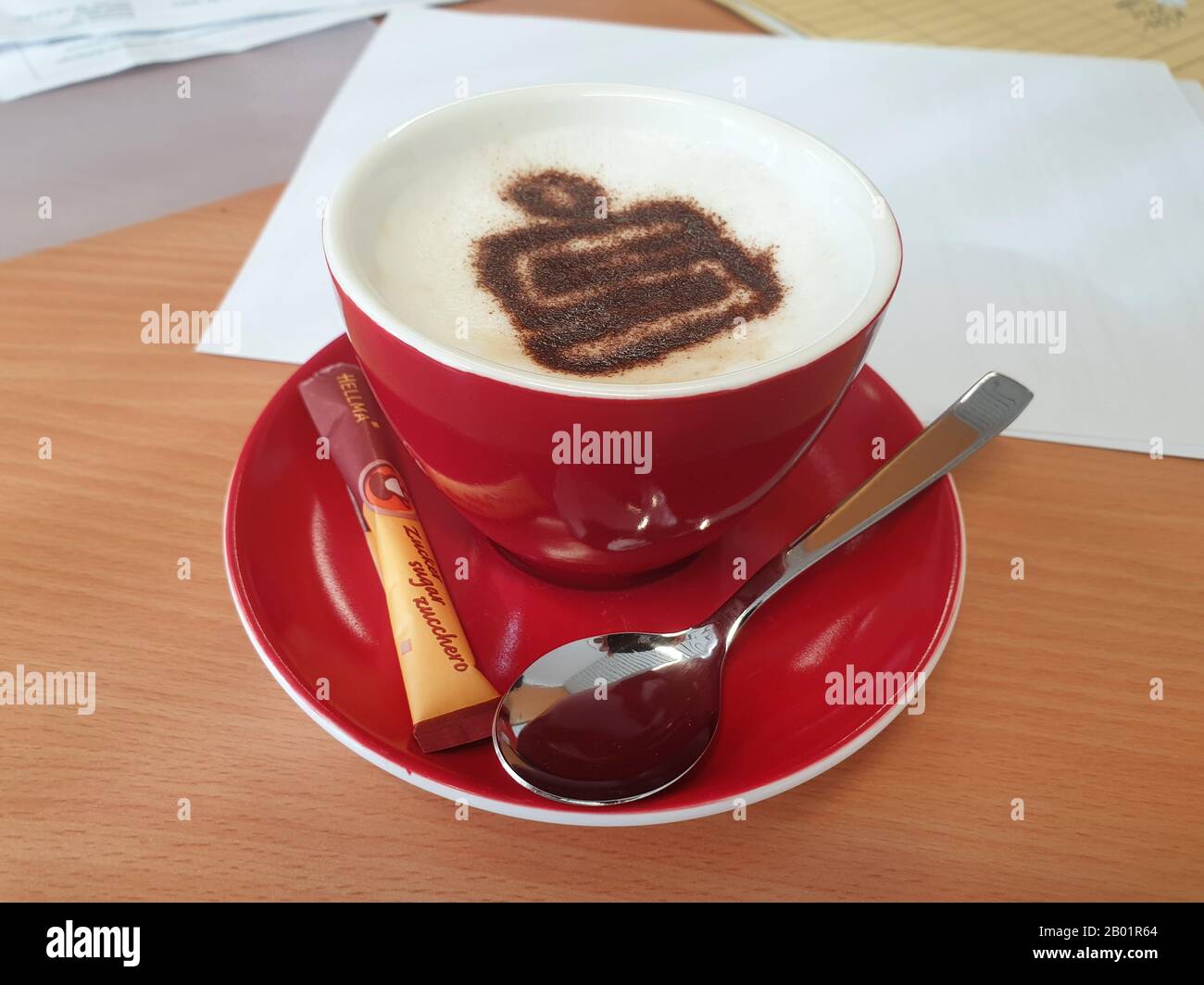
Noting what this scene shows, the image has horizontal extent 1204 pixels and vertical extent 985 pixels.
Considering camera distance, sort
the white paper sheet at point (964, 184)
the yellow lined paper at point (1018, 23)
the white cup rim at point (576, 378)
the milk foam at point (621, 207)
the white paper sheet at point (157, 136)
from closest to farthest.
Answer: the white cup rim at point (576, 378)
the milk foam at point (621, 207)
the white paper sheet at point (964, 184)
the white paper sheet at point (157, 136)
the yellow lined paper at point (1018, 23)

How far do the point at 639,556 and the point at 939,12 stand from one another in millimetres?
1241

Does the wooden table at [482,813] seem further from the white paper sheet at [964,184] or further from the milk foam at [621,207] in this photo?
the milk foam at [621,207]

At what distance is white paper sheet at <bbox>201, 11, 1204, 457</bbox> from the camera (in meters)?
0.86

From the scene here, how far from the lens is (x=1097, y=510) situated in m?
0.74

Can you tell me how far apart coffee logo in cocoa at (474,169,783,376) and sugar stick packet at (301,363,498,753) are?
14 cm

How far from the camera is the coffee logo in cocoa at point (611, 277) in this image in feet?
1.91

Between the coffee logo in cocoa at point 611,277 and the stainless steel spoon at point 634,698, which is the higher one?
the coffee logo in cocoa at point 611,277

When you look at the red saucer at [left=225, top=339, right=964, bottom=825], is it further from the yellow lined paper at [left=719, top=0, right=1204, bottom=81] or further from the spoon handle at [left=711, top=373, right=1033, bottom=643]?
the yellow lined paper at [left=719, top=0, right=1204, bottom=81]

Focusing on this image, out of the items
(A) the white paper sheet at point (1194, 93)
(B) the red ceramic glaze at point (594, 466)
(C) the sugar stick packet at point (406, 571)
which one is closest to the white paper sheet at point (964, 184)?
(A) the white paper sheet at point (1194, 93)

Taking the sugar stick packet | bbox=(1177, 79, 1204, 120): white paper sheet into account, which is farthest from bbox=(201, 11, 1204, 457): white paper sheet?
the sugar stick packet

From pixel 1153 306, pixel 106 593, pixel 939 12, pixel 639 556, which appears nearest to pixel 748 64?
pixel 939 12

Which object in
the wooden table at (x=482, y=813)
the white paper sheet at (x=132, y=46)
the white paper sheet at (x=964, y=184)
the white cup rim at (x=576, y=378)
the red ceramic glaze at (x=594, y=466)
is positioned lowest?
the wooden table at (x=482, y=813)

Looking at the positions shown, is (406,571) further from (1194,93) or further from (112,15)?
Result: (1194,93)

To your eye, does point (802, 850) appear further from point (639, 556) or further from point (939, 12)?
point (939, 12)
